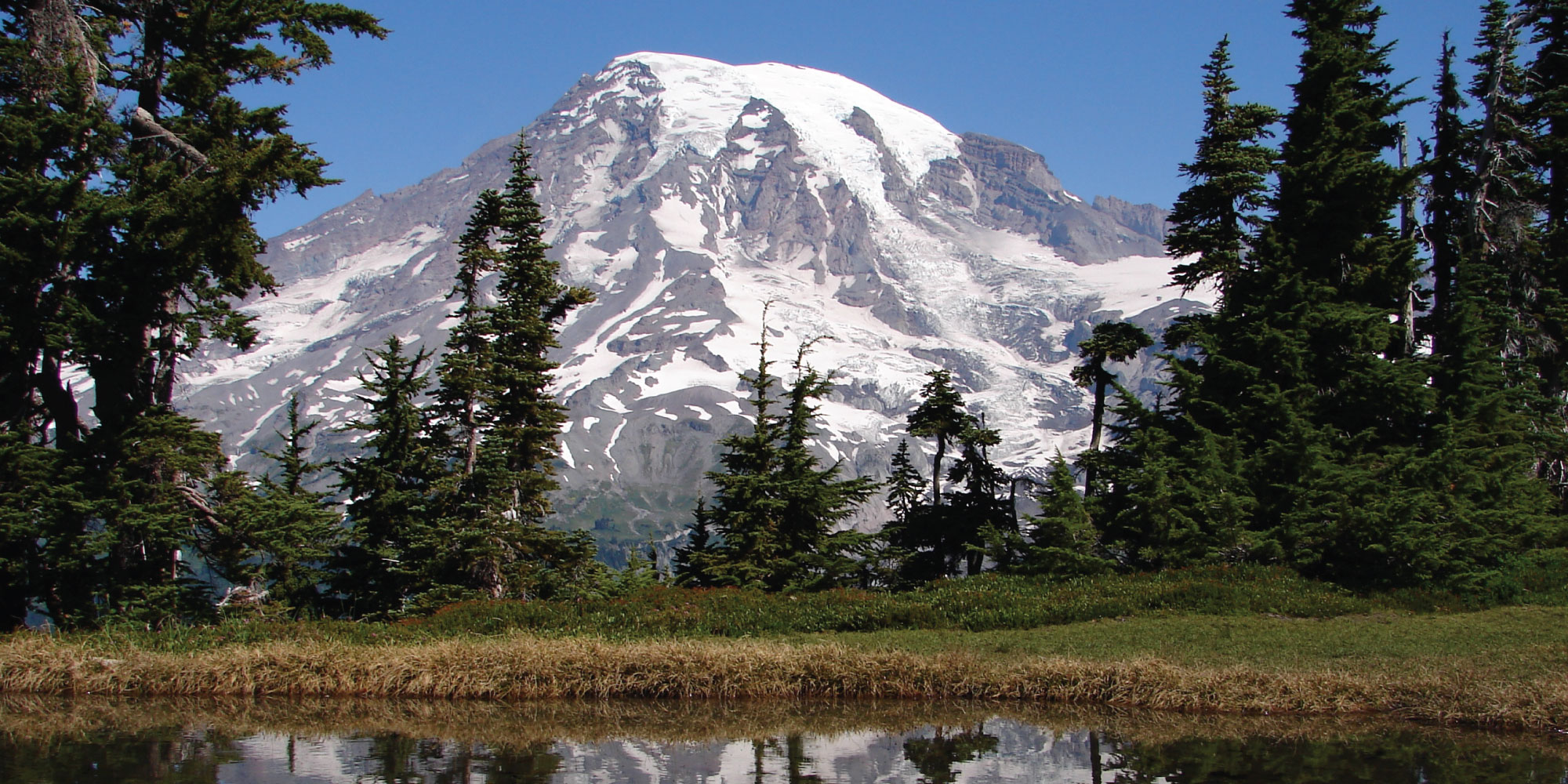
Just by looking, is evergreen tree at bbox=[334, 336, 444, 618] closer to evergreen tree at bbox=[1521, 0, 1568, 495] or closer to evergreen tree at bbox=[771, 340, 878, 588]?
evergreen tree at bbox=[771, 340, 878, 588]

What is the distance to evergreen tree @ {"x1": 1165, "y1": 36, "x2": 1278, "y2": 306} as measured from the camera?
44.8 metres

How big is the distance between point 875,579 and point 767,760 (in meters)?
23.2

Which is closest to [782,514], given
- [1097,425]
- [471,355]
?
[471,355]

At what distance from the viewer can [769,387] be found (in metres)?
42.3

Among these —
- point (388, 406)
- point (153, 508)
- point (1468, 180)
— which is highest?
point (1468, 180)

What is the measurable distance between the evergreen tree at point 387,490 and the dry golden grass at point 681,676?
15.0 m

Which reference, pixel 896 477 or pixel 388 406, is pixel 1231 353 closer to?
pixel 896 477

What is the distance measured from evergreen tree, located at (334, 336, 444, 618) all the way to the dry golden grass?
15.0 metres

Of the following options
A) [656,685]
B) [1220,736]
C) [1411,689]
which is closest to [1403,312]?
[1411,689]

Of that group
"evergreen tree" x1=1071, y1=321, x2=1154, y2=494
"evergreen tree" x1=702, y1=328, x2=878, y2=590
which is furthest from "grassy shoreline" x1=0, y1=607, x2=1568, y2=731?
"evergreen tree" x1=1071, y1=321, x2=1154, y2=494

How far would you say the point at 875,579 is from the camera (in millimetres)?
40438

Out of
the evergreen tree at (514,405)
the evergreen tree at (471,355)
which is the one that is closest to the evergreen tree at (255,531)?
the evergreen tree at (514,405)

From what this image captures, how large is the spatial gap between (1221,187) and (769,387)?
66.8 feet

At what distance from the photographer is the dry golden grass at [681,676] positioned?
842 inches
